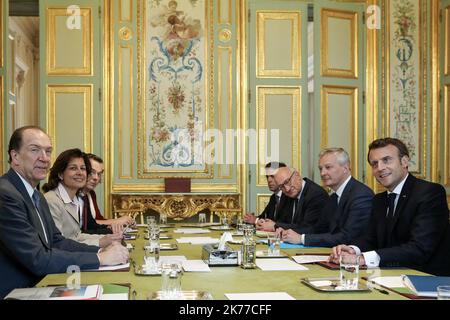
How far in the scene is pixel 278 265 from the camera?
116 inches

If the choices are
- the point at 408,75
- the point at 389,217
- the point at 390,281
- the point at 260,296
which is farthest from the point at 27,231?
the point at 408,75

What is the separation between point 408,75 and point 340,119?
3.56ft

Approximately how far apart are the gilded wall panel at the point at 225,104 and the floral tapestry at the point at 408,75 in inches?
78.2

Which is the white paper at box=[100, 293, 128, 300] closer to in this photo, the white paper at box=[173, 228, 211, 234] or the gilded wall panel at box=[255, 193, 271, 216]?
the white paper at box=[173, 228, 211, 234]

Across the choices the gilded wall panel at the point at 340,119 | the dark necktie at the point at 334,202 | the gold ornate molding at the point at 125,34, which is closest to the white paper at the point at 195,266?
the dark necktie at the point at 334,202

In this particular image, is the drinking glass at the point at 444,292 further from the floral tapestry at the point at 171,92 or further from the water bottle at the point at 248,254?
the floral tapestry at the point at 171,92

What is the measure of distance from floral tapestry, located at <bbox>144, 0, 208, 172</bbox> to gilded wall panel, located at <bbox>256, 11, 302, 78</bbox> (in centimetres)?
77

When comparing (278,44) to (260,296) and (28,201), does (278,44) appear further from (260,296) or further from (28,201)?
(260,296)

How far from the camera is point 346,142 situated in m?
7.48

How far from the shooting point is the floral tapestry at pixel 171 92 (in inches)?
295

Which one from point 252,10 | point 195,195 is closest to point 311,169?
point 195,195

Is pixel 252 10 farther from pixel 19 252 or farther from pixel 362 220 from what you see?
pixel 19 252

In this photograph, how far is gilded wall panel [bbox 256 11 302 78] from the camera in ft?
24.8

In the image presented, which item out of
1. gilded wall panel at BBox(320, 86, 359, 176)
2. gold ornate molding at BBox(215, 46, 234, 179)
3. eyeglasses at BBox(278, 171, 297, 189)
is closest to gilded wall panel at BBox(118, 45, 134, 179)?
gold ornate molding at BBox(215, 46, 234, 179)
